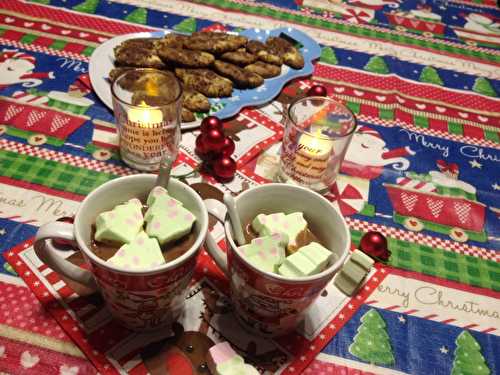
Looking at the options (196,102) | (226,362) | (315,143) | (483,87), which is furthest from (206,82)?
(483,87)

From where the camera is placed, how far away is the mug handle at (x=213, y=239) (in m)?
0.60

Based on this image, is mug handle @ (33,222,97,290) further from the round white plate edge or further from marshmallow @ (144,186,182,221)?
the round white plate edge

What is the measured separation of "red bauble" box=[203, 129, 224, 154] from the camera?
0.89 meters

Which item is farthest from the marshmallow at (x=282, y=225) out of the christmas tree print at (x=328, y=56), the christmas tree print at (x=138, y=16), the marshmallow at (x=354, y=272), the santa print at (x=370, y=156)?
the christmas tree print at (x=138, y=16)

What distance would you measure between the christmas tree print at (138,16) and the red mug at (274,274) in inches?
33.8

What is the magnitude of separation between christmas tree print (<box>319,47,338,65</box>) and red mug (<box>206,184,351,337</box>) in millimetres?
729

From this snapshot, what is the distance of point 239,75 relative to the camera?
1074 millimetres

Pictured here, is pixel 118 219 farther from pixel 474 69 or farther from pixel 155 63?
pixel 474 69

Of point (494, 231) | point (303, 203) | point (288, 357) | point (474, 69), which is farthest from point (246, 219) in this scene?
point (474, 69)

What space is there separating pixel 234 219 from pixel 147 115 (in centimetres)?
35

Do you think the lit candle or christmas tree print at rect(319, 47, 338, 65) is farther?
christmas tree print at rect(319, 47, 338, 65)

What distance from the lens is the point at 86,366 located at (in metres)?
0.60

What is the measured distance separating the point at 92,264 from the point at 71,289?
0.18 metres

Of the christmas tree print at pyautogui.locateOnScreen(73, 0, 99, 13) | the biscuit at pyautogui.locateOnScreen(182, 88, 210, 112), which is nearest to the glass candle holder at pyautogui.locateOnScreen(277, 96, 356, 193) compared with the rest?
the biscuit at pyautogui.locateOnScreen(182, 88, 210, 112)
